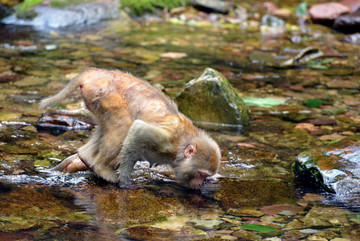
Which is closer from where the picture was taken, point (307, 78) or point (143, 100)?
point (143, 100)

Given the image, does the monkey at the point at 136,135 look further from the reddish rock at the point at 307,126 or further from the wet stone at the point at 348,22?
the wet stone at the point at 348,22

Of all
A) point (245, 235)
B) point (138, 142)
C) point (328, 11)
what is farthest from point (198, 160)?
point (328, 11)

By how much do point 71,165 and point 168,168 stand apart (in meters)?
1.07

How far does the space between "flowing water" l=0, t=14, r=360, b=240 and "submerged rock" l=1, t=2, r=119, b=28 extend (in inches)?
57.2

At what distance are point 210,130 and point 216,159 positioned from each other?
2147 millimetres

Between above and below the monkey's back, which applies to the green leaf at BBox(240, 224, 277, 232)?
below

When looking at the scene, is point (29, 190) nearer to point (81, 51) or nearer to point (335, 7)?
point (81, 51)

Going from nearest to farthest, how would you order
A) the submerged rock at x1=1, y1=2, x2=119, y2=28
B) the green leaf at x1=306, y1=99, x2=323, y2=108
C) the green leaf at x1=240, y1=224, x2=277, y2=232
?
the green leaf at x1=240, y1=224, x2=277, y2=232 < the green leaf at x1=306, y1=99, x2=323, y2=108 < the submerged rock at x1=1, y1=2, x2=119, y2=28

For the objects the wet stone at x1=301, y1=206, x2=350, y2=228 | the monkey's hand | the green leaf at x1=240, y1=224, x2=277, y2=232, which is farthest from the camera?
the monkey's hand

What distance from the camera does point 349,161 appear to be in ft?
Answer: 16.5

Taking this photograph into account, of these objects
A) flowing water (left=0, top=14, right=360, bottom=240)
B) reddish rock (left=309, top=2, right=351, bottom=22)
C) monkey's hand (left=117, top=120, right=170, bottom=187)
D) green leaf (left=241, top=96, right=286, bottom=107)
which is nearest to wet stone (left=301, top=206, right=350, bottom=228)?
flowing water (left=0, top=14, right=360, bottom=240)

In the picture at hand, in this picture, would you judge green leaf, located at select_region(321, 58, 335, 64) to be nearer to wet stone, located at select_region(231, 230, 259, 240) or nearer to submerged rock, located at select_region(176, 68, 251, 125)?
submerged rock, located at select_region(176, 68, 251, 125)

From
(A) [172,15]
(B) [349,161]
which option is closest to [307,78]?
(B) [349,161]

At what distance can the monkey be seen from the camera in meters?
4.62
